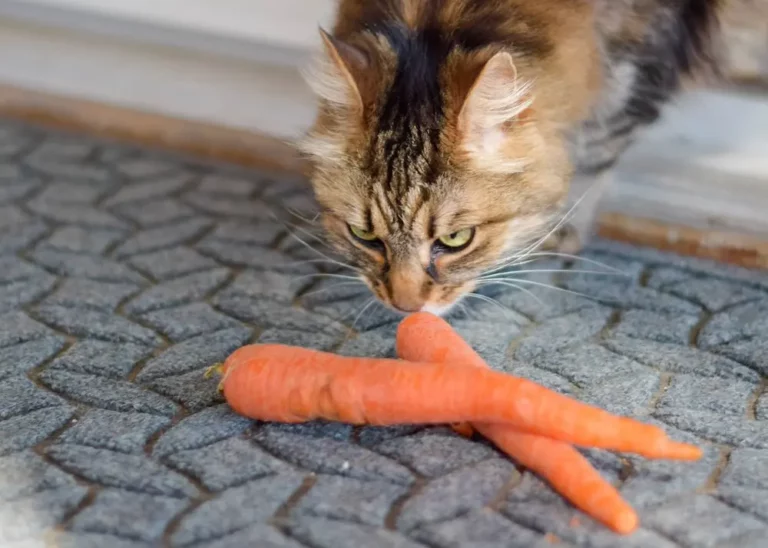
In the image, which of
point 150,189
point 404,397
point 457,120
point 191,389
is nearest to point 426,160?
point 457,120

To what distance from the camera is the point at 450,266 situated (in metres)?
1.25

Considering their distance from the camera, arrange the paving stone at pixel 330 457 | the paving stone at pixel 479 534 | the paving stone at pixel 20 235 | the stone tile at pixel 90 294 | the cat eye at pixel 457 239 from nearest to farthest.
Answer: the paving stone at pixel 479 534
the paving stone at pixel 330 457
the cat eye at pixel 457 239
the stone tile at pixel 90 294
the paving stone at pixel 20 235

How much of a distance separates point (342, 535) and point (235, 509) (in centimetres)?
12

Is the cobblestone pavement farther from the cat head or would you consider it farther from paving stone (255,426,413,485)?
the cat head

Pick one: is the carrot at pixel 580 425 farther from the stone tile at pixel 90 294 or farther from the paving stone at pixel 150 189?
the paving stone at pixel 150 189

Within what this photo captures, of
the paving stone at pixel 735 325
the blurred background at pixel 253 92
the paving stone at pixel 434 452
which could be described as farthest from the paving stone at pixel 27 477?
the paving stone at pixel 735 325

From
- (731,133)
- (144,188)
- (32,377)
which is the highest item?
(731,133)

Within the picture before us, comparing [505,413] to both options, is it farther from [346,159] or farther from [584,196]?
[584,196]

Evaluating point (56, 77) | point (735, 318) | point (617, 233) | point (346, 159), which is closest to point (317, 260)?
point (346, 159)

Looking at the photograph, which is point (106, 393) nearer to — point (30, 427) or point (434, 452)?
point (30, 427)

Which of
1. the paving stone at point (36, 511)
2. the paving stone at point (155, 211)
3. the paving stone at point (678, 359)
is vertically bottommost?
the paving stone at point (36, 511)

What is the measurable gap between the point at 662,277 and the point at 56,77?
153 centimetres

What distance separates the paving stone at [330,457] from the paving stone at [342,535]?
0.26 feet

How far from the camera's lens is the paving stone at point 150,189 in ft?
5.68
